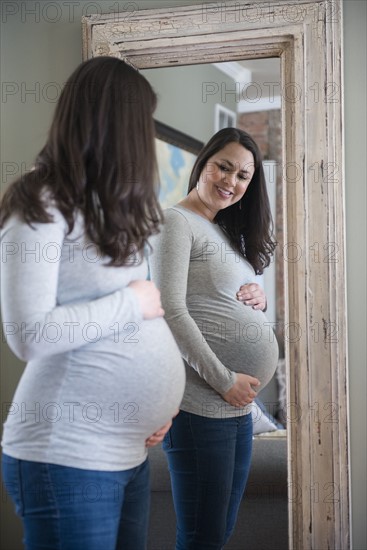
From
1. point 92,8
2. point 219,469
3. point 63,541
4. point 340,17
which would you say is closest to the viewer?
point 63,541

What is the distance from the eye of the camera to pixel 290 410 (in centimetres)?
179

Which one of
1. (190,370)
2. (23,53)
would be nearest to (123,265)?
(190,370)

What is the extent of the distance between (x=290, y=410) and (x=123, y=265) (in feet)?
2.78

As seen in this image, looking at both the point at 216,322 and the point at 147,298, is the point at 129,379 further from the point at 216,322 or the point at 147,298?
the point at 216,322

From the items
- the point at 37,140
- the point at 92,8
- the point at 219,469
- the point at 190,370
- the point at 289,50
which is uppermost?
the point at 92,8

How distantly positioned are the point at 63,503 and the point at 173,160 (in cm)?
102

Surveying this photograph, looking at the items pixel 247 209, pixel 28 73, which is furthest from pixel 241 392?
pixel 28 73

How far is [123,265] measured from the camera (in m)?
1.15

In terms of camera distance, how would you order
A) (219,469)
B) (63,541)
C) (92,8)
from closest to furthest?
(63,541), (219,469), (92,8)

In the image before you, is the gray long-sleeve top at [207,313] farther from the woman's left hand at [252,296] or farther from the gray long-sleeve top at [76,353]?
the gray long-sleeve top at [76,353]

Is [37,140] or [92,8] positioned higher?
[92,8]

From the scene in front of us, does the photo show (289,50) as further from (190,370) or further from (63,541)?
(63,541)

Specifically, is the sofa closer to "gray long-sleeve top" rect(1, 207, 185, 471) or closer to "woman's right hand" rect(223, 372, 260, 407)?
"woman's right hand" rect(223, 372, 260, 407)

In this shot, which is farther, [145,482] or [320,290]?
[320,290]
